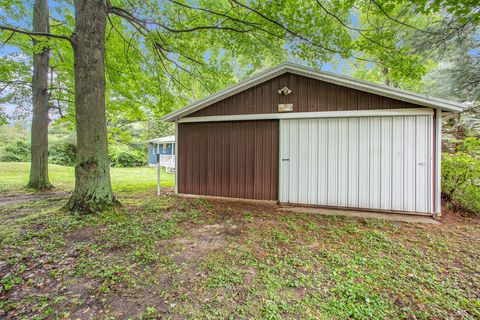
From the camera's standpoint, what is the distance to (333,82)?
482cm

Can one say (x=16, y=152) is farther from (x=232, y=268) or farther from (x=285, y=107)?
(x=232, y=268)

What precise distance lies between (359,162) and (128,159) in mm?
19402

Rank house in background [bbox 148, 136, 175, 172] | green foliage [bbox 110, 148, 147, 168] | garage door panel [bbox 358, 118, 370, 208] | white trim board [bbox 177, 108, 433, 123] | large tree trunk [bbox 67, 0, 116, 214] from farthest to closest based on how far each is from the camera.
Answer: green foliage [bbox 110, 148, 147, 168] → house in background [bbox 148, 136, 175, 172] → garage door panel [bbox 358, 118, 370, 208] → white trim board [bbox 177, 108, 433, 123] → large tree trunk [bbox 67, 0, 116, 214]

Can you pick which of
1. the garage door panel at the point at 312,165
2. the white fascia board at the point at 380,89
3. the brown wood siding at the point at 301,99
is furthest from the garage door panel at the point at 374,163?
the garage door panel at the point at 312,165

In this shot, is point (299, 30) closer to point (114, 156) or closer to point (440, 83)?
point (440, 83)

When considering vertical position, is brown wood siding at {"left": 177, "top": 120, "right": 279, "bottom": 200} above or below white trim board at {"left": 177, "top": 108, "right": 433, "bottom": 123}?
below

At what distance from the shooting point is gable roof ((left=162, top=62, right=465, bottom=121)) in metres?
4.10

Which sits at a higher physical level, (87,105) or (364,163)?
(87,105)

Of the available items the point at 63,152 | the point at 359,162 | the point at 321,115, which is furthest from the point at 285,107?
the point at 63,152

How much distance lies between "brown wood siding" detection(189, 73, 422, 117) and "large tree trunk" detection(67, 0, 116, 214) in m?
2.75

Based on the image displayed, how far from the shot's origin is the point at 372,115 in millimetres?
4625

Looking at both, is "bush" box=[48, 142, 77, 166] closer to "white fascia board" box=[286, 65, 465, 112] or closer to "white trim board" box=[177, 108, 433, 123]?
"white trim board" box=[177, 108, 433, 123]

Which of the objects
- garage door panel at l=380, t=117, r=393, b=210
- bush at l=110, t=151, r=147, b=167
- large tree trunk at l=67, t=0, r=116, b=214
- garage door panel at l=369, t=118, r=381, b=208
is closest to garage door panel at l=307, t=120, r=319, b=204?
garage door panel at l=369, t=118, r=381, b=208

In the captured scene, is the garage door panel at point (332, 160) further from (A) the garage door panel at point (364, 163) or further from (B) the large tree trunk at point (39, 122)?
(B) the large tree trunk at point (39, 122)
